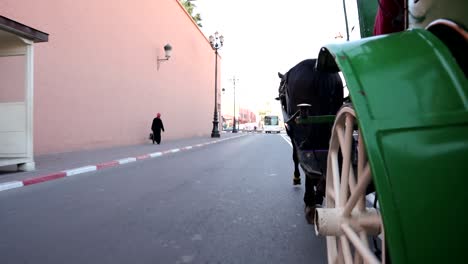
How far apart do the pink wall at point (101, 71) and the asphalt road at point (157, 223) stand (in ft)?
→ 17.6

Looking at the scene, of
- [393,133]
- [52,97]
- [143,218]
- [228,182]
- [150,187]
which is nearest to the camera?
[393,133]

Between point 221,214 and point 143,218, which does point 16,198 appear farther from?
point 221,214

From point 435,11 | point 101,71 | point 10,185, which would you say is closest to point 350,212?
point 435,11

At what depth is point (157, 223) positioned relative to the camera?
13.2 feet

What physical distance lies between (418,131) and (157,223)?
332cm

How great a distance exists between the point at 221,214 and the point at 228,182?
2513 mm

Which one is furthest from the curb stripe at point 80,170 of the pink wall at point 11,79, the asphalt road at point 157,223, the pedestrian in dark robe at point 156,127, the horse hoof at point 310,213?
the pedestrian in dark robe at point 156,127

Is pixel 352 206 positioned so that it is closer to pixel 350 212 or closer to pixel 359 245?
pixel 350 212

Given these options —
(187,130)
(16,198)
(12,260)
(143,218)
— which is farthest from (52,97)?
(187,130)

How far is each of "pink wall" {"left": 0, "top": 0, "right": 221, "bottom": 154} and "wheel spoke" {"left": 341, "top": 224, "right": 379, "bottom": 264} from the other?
1066 centimetres

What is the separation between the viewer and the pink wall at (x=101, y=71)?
11211 mm

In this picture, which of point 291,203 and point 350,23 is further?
point 291,203

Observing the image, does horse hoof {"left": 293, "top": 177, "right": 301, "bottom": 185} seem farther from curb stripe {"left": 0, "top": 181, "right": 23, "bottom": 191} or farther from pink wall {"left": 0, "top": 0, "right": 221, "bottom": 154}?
pink wall {"left": 0, "top": 0, "right": 221, "bottom": 154}

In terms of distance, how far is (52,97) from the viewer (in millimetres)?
11508
